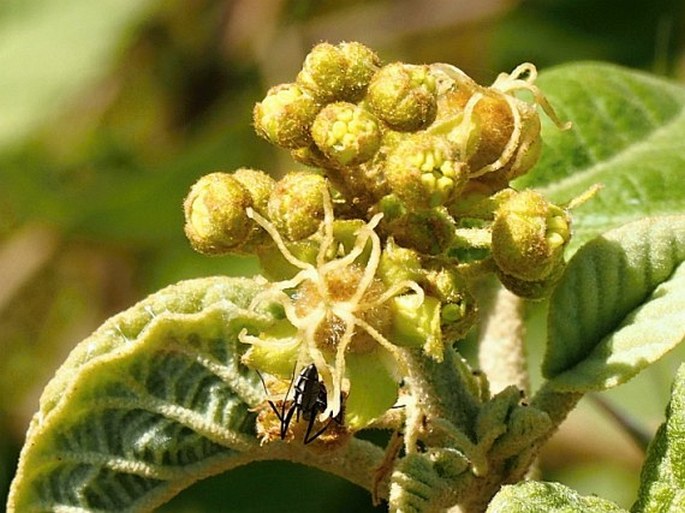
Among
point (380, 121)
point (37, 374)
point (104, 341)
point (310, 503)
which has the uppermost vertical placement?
point (380, 121)

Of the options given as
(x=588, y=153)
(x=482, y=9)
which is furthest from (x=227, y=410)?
(x=482, y=9)

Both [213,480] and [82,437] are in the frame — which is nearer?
[82,437]

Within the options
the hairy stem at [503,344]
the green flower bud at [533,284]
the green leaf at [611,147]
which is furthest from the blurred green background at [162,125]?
the green flower bud at [533,284]

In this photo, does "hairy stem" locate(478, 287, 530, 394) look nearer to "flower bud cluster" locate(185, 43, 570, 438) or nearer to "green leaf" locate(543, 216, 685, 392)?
"green leaf" locate(543, 216, 685, 392)

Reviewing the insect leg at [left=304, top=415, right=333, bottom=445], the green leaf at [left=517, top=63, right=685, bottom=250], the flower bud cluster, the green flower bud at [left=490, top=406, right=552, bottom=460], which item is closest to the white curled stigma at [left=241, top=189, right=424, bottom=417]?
the flower bud cluster

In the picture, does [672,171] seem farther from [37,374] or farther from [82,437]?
[37,374]

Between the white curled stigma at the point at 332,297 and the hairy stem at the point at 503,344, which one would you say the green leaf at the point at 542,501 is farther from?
the hairy stem at the point at 503,344

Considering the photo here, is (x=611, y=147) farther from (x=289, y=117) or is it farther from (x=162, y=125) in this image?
(x=162, y=125)
